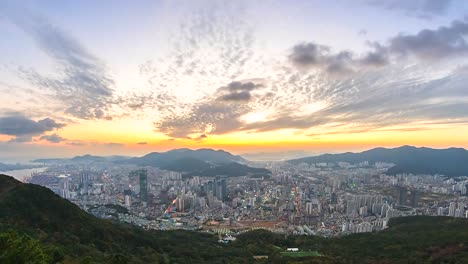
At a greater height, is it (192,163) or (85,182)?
(192,163)

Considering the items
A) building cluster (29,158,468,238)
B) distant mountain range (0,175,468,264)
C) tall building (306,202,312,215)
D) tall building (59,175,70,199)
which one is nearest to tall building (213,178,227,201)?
building cluster (29,158,468,238)

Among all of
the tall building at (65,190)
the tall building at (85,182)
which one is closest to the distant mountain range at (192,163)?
the tall building at (85,182)

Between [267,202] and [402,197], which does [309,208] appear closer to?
[267,202]

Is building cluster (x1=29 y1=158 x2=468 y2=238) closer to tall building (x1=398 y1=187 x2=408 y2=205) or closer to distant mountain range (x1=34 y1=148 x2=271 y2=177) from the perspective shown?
tall building (x1=398 y1=187 x2=408 y2=205)

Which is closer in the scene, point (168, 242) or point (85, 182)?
point (168, 242)

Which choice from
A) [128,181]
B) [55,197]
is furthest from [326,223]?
[128,181]

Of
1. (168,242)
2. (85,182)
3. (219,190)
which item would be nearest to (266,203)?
(219,190)

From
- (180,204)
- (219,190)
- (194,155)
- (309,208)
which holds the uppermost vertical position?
(194,155)
